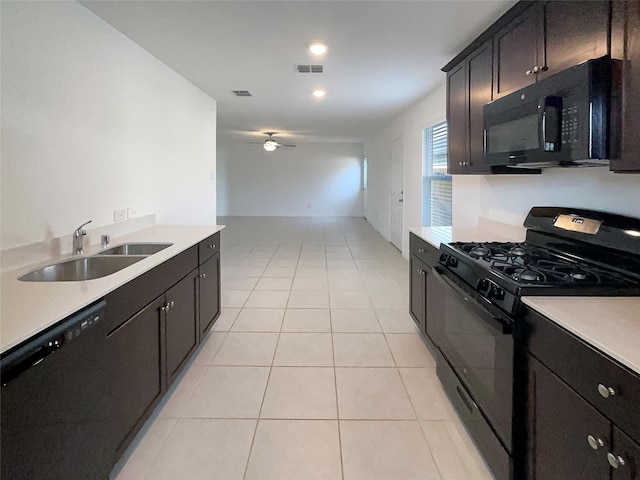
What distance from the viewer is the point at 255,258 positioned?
645 centimetres

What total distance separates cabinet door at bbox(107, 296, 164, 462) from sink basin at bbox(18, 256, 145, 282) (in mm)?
375

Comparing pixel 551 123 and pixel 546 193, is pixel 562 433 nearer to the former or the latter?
pixel 551 123

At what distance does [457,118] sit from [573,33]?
1.44 m

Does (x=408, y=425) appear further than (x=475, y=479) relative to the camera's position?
Yes

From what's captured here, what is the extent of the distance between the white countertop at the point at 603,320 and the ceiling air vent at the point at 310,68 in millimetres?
3049

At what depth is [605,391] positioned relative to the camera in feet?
3.47

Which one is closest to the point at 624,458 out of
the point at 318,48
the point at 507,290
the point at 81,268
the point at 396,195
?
the point at 507,290

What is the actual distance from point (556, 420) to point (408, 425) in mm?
977

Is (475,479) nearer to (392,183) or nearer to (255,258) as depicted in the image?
(255,258)

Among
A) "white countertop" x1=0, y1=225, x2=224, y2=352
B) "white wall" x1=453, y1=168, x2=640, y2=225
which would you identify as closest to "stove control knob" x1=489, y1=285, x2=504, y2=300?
"white wall" x1=453, y1=168, x2=640, y2=225

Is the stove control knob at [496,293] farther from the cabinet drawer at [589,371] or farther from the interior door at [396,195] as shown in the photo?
the interior door at [396,195]

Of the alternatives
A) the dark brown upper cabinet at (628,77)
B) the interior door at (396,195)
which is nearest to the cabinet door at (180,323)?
the dark brown upper cabinet at (628,77)

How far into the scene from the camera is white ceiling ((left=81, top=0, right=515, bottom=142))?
249cm

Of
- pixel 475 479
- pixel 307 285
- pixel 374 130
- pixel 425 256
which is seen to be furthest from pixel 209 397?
pixel 374 130
